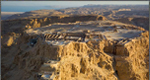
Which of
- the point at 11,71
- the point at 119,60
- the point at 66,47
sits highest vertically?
the point at 66,47

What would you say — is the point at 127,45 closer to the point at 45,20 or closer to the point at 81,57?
the point at 81,57

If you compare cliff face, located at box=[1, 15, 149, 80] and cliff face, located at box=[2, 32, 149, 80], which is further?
cliff face, located at box=[2, 32, 149, 80]

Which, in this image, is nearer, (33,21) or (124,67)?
(124,67)

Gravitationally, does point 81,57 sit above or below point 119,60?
above

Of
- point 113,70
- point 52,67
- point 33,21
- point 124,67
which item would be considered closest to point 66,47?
point 52,67

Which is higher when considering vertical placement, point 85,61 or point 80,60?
point 80,60

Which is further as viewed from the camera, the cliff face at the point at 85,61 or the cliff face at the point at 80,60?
the cliff face at the point at 85,61

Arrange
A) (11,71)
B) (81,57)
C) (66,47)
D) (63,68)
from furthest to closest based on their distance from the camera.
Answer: (11,71)
(81,57)
(66,47)
(63,68)

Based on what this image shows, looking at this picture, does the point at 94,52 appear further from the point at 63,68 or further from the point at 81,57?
the point at 63,68

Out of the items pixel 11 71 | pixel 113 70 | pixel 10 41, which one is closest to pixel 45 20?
pixel 10 41

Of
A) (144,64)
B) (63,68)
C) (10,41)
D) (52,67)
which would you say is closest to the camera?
(52,67)
